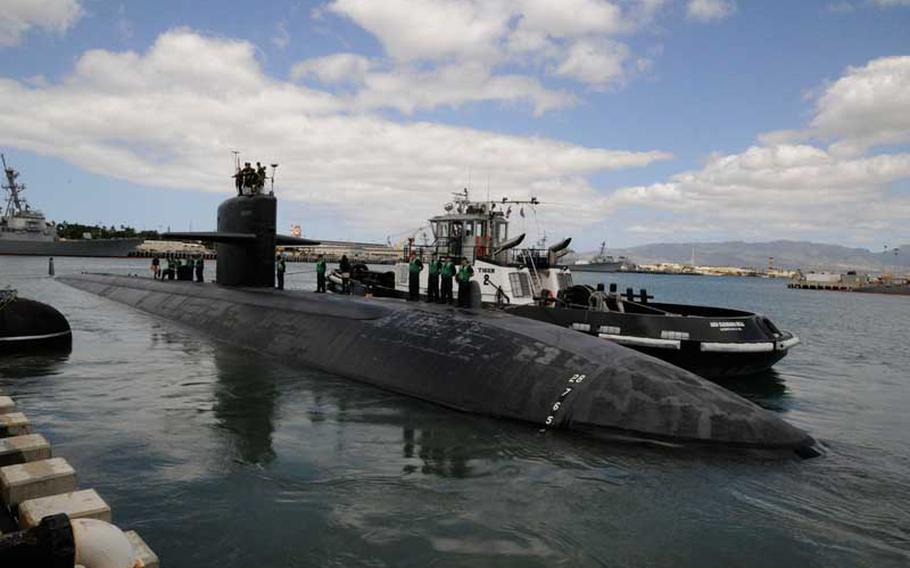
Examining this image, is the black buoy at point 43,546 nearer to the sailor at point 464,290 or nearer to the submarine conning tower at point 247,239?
the sailor at point 464,290

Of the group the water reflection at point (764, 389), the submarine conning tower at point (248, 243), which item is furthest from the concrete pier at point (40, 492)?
the water reflection at point (764, 389)

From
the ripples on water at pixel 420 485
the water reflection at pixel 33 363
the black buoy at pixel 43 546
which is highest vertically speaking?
the black buoy at pixel 43 546

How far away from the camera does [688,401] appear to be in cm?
819

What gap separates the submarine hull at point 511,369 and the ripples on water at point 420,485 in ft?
1.03

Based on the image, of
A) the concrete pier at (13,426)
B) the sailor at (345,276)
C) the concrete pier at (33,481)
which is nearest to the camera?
the concrete pier at (33,481)

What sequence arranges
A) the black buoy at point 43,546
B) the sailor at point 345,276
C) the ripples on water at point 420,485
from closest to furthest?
the black buoy at point 43,546
the ripples on water at point 420,485
the sailor at point 345,276

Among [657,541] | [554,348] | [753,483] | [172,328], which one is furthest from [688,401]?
[172,328]

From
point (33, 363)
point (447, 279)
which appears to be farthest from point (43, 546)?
point (447, 279)

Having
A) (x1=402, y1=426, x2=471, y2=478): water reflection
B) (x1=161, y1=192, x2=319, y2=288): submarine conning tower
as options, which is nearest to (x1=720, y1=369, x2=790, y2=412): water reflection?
(x1=402, y1=426, x2=471, y2=478): water reflection

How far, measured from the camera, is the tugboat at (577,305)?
14617 millimetres

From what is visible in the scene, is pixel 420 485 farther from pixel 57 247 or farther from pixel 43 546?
pixel 57 247

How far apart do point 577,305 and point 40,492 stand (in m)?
14.8

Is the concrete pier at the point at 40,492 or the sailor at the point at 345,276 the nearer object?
the concrete pier at the point at 40,492

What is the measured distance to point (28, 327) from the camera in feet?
44.5
